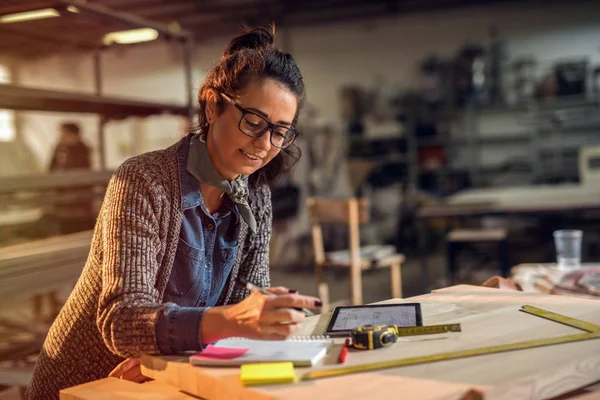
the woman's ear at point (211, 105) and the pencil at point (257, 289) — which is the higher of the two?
the woman's ear at point (211, 105)

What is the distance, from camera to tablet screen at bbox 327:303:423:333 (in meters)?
1.34

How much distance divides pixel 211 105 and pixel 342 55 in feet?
26.9

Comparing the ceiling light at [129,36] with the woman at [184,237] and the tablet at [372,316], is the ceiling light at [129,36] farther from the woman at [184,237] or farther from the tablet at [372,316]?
the tablet at [372,316]

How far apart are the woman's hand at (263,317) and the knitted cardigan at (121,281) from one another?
0.05m

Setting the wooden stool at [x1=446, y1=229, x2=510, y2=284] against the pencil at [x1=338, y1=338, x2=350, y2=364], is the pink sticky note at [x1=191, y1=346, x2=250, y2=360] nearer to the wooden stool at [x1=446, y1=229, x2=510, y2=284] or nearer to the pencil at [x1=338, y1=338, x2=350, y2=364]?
the pencil at [x1=338, y1=338, x2=350, y2=364]

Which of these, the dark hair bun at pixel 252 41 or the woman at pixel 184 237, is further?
the dark hair bun at pixel 252 41

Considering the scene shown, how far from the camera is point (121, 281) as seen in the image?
1.22 meters

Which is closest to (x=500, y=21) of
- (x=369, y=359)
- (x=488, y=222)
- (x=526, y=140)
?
(x=526, y=140)

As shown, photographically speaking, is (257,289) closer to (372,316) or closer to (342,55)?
(372,316)

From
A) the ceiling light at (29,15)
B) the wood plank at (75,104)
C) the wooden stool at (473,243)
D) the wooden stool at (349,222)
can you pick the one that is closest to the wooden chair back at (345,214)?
the wooden stool at (349,222)

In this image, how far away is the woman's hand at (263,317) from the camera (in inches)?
42.2

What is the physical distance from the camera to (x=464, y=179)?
28.0 ft

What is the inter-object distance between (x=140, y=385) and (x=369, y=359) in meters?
0.43

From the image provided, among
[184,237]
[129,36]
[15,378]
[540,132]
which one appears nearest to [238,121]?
[184,237]
